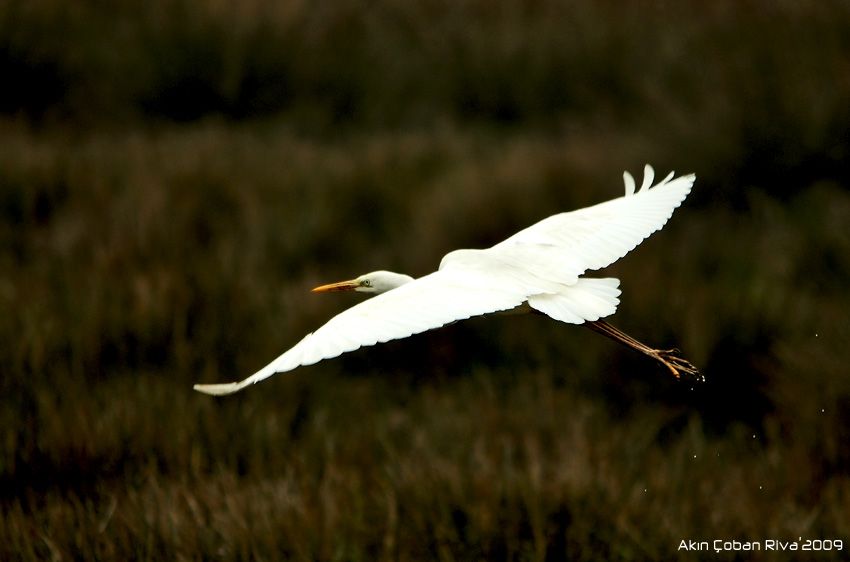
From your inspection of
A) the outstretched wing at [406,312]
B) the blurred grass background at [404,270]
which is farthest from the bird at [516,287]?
the blurred grass background at [404,270]

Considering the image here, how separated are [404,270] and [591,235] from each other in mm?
2592

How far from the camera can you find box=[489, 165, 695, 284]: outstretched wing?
202cm

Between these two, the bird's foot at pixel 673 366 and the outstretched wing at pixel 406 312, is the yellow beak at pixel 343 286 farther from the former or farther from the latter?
the bird's foot at pixel 673 366

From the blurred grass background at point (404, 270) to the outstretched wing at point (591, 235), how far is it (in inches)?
34.7

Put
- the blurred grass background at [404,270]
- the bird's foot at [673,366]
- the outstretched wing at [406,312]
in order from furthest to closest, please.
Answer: the blurred grass background at [404,270] < the bird's foot at [673,366] < the outstretched wing at [406,312]

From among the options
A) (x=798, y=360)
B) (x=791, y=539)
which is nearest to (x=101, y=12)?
(x=798, y=360)

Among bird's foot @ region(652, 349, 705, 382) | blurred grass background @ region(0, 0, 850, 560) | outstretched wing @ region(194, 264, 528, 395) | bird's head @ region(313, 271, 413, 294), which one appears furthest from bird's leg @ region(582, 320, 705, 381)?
blurred grass background @ region(0, 0, 850, 560)

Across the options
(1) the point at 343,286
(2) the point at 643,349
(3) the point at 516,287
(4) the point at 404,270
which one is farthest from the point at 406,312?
(4) the point at 404,270

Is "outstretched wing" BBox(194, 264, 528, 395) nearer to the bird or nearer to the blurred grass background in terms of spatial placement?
the bird

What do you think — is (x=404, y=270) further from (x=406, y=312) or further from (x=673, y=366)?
(x=406, y=312)

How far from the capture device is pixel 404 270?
472 centimetres

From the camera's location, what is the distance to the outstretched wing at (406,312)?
1701mm

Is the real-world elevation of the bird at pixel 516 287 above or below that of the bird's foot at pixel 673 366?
above

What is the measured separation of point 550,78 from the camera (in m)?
6.80
